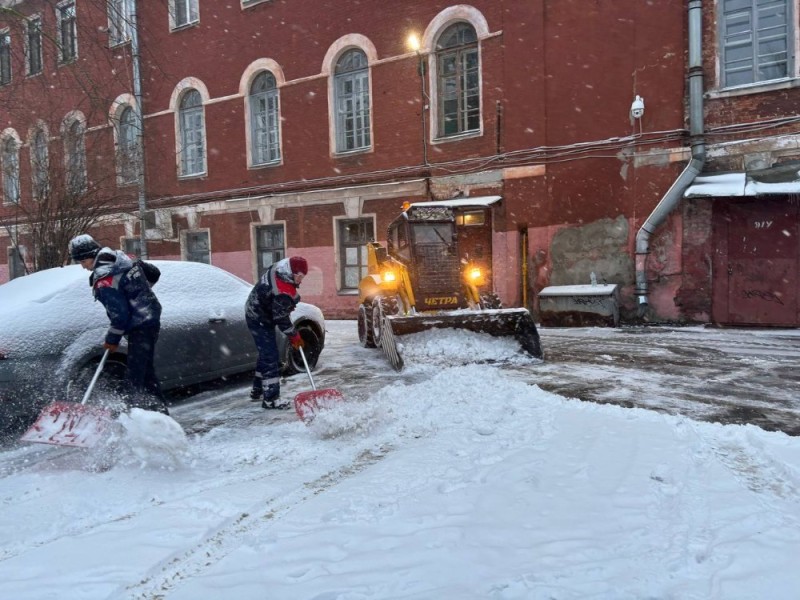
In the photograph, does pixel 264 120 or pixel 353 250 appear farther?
pixel 264 120

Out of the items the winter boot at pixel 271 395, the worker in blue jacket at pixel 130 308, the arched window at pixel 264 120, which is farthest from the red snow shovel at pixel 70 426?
the arched window at pixel 264 120

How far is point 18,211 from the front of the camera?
1111 centimetres

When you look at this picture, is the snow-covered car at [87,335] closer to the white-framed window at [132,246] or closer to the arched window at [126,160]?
the arched window at [126,160]

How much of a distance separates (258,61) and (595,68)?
984 cm

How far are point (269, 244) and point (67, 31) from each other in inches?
397

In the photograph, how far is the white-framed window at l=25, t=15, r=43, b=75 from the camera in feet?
22.0

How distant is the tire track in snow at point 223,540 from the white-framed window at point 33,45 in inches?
247

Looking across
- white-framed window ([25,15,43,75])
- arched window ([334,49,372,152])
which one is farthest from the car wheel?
arched window ([334,49,372,152])

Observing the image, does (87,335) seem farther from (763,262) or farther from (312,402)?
(763,262)

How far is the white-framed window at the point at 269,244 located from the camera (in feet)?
57.4

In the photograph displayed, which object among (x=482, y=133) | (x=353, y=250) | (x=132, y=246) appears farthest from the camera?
(x=132, y=246)

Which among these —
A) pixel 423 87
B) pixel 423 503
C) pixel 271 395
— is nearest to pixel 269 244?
pixel 423 87

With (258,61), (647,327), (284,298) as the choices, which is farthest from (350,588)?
(258,61)

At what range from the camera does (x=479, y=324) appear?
26.5 feet
